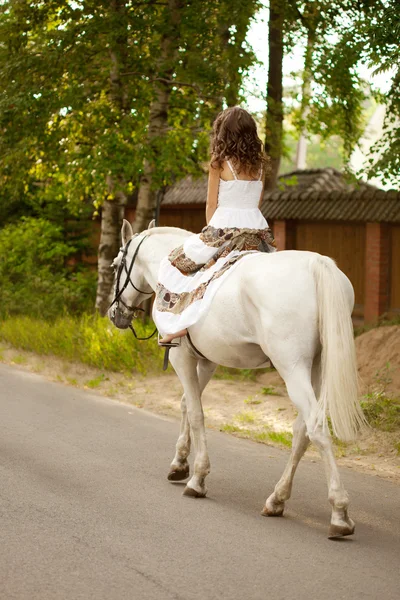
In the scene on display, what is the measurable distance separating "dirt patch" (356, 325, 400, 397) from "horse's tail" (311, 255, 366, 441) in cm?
425

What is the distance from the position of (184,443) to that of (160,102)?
9.05 m

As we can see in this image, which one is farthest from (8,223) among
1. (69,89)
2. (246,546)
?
(246,546)

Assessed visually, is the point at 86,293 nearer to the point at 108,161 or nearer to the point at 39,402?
the point at 108,161

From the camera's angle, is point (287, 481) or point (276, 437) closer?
point (287, 481)

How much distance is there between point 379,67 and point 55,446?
→ 202 inches

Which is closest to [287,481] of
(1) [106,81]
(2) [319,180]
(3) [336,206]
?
(1) [106,81]

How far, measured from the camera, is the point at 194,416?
6797 millimetres

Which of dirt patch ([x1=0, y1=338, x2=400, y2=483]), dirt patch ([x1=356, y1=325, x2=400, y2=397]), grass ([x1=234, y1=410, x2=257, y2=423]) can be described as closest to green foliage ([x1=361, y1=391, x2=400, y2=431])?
dirt patch ([x1=0, y1=338, x2=400, y2=483])

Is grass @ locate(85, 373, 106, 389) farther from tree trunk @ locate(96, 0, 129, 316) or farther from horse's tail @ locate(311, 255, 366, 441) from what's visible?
horse's tail @ locate(311, 255, 366, 441)

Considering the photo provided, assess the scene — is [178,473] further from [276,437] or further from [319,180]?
[319,180]

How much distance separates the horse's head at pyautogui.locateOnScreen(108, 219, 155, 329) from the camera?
7754 mm

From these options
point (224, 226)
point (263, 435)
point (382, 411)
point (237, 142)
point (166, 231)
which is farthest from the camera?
point (382, 411)

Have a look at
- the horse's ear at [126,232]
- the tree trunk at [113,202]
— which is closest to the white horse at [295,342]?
the horse's ear at [126,232]

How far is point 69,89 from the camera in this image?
47.4ft
